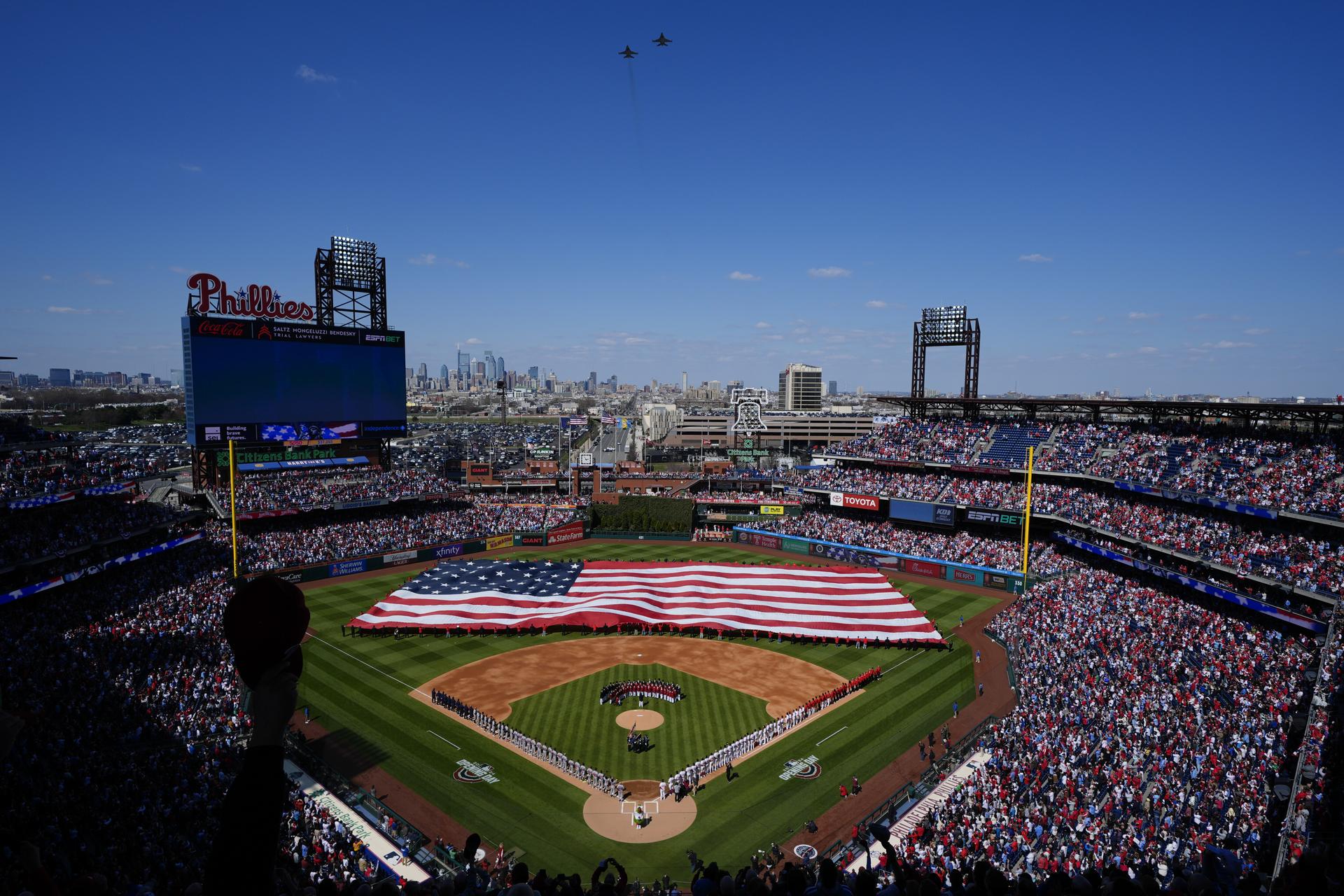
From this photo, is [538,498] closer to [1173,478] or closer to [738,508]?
[738,508]

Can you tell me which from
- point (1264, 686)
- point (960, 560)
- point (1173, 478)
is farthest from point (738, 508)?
point (1264, 686)

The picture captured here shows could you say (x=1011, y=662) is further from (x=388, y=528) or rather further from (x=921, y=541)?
(x=388, y=528)

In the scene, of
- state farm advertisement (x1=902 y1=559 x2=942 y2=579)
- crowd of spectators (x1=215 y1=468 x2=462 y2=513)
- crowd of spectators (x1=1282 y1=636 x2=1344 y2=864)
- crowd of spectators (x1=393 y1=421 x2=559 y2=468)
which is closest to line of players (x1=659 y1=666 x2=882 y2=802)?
crowd of spectators (x1=1282 y1=636 x2=1344 y2=864)

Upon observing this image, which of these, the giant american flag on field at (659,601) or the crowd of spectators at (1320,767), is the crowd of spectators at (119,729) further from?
the crowd of spectators at (1320,767)

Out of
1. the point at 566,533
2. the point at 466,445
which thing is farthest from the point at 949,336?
the point at 466,445

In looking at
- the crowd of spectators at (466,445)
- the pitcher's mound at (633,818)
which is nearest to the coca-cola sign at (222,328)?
the crowd of spectators at (466,445)
